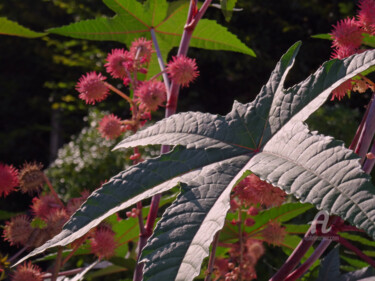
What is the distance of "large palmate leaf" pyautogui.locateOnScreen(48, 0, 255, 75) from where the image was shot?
0.99 metres

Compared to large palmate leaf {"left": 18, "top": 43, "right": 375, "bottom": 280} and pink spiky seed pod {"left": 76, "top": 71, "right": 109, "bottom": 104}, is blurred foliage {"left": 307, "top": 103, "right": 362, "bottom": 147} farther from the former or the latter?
large palmate leaf {"left": 18, "top": 43, "right": 375, "bottom": 280}

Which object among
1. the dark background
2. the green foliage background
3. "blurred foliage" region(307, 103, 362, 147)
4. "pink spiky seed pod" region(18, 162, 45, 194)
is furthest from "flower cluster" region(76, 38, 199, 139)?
the dark background

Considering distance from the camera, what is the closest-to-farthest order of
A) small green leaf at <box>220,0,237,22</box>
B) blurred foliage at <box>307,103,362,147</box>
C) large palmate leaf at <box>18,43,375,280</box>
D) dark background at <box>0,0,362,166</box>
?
large palmate leaf at <box>18,43,375,280</box>, small green leaf at <box>220,0,237,22</box>, blurred foliage at <box>307,103,362,147</box>, dark background at <box>0,0,362,166</box>

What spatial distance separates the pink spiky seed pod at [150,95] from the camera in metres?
0.75

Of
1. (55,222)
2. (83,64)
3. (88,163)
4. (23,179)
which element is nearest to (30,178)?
(23,179)

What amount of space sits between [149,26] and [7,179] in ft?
1.54

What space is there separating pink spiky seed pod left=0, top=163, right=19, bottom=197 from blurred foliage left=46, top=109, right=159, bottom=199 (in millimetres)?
2307

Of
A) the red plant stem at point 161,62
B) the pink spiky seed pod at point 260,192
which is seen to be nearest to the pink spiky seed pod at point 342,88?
the pink spiky seed pod at point 260,192

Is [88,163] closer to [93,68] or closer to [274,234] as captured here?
[274,234]

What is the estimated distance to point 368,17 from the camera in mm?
612

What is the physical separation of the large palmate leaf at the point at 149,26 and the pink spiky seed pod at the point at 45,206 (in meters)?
0.38

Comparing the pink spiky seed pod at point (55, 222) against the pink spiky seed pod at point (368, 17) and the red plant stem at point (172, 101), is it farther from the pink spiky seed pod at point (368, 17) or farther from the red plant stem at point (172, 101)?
the pink spiky seed pod at point (368, 17)

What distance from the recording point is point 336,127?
306cm

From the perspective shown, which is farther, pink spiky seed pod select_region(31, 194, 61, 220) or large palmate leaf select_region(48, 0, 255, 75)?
large palmate leaf select_region(48, 0, 255, 75)
